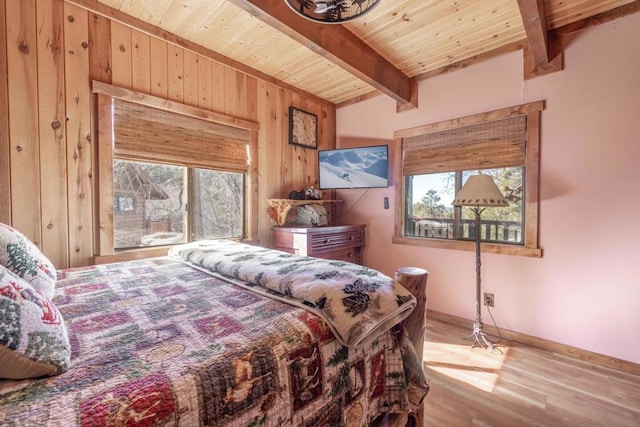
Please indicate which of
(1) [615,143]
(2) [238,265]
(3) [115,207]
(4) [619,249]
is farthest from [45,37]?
(4) [619,249]

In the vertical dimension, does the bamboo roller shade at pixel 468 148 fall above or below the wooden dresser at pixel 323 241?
above

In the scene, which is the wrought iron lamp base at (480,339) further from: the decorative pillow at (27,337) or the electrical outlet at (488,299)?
the decorative pillow at (27,337)

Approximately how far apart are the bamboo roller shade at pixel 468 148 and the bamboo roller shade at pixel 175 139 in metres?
1.73

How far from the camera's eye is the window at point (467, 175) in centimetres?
224

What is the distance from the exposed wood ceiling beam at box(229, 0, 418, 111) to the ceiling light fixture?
0.50 m

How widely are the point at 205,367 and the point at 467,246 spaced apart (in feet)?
8.16

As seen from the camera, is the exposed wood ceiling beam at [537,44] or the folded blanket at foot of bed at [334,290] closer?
the folded blanket at foot of bed at [334,290]

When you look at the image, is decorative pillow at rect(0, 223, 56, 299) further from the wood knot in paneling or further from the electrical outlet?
the electrical outlet

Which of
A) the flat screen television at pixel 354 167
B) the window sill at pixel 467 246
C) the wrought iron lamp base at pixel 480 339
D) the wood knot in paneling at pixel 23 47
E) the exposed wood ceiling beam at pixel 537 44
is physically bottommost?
the wrought iron lamp base at pixel 480 339

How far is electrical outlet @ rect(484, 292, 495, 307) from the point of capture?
2415 millimetres

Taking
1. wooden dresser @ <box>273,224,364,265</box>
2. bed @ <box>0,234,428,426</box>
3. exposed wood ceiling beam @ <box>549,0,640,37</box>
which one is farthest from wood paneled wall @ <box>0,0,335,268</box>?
exposed wood ceiling beam @ <box>549,0,640,37</box>

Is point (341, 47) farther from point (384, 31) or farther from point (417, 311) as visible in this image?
point (417, 311)

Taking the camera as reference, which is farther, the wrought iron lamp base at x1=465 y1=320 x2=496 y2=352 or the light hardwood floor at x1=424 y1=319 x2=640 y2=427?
the wrought iron lamp base at x1=465 y1=320 x2=496 y2=352

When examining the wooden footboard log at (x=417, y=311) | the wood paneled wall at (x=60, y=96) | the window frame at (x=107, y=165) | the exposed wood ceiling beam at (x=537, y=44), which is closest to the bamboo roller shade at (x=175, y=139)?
the window frame at (x=107, y=165)
